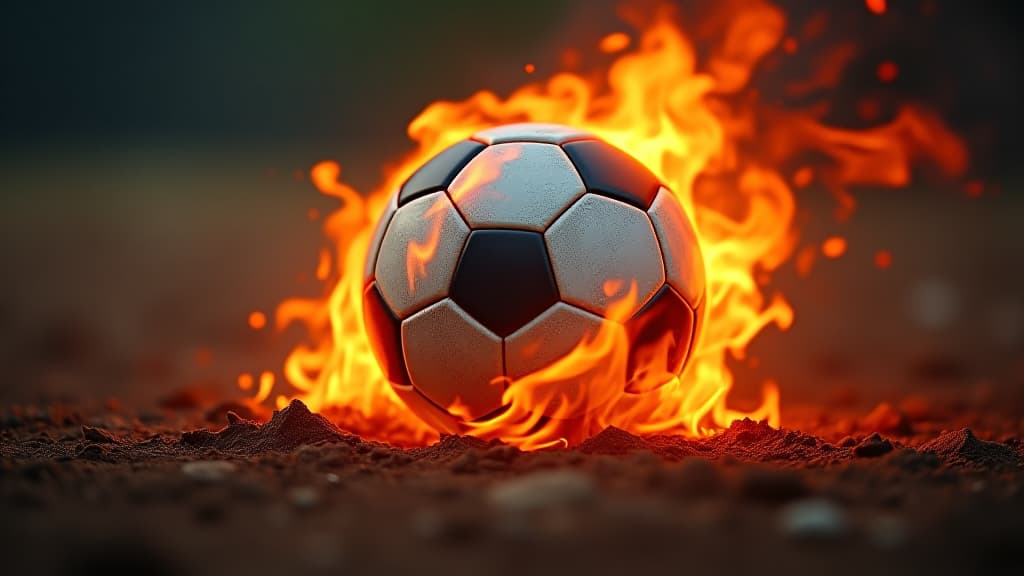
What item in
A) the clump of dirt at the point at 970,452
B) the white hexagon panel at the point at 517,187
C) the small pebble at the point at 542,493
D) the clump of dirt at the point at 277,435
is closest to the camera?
the small pebble at the point at 542,493

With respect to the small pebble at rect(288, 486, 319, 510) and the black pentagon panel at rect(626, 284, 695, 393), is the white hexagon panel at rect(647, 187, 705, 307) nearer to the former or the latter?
the black pentagon panel at rect(626, 284, 695, 393)

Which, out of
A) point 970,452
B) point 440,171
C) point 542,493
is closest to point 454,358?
point 440,171

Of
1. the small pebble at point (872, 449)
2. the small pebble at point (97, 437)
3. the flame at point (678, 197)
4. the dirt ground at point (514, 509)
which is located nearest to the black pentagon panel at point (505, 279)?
the flame at point (678, 197)

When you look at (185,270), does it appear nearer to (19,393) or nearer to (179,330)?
(179,330)

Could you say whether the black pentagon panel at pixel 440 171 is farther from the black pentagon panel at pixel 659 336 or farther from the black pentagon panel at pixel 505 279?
the black pentagon panel at pixel 659 336

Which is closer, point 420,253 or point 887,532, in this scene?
point 887,532

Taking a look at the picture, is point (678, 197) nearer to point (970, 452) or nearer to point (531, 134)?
point (531, 134)
